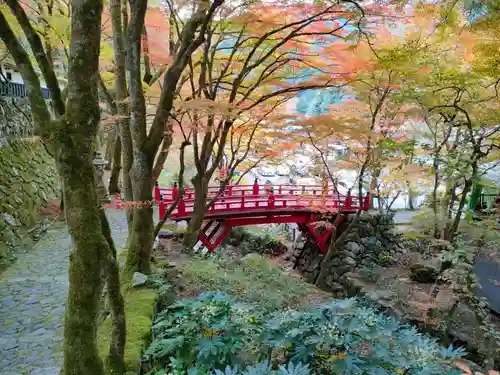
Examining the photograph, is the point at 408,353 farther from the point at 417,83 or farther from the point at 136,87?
the point at 417,83

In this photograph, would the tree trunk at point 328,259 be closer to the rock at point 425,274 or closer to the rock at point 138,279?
the rock at point 425,274

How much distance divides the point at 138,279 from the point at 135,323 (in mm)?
1309

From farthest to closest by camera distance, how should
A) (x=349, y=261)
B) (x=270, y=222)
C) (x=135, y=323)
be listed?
1. (x=270, y=222)
2. (x=349, y=261)
3. (x=135, y=323)

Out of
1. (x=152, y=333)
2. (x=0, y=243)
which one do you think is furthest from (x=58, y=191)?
(x=152, y=333)

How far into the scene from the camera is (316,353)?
3.51 meters

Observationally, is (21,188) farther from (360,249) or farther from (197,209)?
(360,249)

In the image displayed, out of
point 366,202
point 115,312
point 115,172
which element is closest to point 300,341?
point 115,312

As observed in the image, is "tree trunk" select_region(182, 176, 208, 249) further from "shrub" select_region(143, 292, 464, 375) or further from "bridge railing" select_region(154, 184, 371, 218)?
"shrub" select_region(143, 292, 464, 375)

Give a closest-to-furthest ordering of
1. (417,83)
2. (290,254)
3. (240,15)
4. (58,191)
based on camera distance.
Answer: (240,15) → (417,83) → (58,191) → (290,254)

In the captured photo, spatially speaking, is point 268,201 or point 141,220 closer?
point 141,220

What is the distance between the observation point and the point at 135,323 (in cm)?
445

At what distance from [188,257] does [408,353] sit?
253 inches

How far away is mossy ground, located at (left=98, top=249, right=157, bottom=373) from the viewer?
3.77m

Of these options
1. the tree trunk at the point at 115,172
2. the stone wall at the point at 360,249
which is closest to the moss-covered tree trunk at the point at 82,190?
the tree trunk at the point at 115,172
